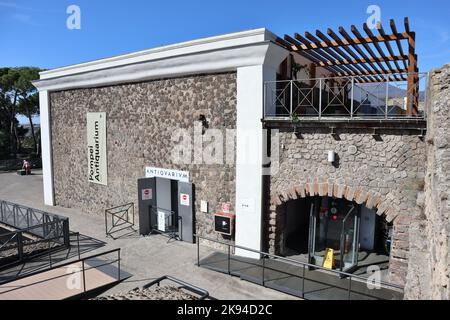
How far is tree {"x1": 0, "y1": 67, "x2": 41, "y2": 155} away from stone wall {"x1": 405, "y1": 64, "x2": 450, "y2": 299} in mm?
31603

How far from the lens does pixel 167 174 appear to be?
1095cm

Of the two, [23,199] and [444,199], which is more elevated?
[444,199]

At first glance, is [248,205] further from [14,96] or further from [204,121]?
[14,96]

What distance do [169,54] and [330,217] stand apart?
22.3 feet

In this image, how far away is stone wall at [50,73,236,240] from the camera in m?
9.70

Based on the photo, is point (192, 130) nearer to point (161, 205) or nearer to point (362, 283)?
point (161, 205)

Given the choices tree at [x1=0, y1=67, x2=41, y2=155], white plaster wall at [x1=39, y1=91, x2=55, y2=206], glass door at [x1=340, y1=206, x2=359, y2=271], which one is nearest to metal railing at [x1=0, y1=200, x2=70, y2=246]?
white plaster wall at [x1=39, y1=91, x2=55, y2=206]

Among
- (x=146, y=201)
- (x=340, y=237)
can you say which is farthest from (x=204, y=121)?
(x=340, y=237)

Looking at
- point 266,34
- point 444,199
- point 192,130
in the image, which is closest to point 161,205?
point 192,130

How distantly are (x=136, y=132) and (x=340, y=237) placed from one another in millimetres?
7629

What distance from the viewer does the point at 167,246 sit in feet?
33.9

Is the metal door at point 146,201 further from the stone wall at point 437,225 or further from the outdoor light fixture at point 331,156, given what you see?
the stone wall at point 437,225

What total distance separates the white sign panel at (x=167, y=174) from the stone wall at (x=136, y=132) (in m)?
0.17

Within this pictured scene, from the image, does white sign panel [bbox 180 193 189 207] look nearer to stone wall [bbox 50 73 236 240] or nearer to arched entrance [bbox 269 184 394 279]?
stone wall [bbox 50 73 236 240]
